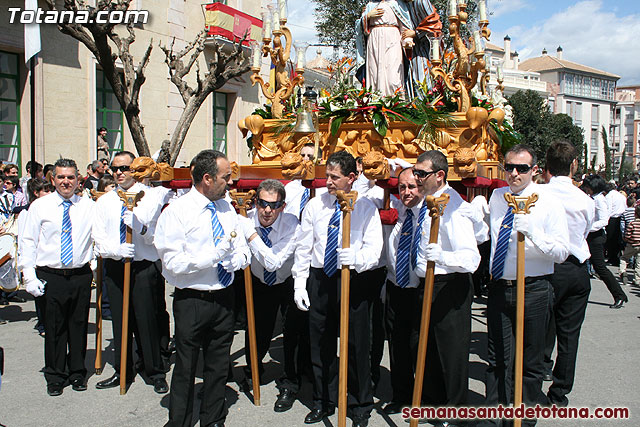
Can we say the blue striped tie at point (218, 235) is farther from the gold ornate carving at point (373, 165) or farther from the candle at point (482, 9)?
the candle at point (482, 9)

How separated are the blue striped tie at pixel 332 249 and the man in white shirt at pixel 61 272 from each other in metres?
2.37

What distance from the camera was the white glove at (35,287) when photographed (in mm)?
4953

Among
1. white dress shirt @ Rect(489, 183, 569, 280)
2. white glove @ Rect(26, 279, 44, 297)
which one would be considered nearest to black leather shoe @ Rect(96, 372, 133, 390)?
white glove @ Rect(26, 279, 44, 297)

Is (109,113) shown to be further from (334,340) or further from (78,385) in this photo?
(334,340)

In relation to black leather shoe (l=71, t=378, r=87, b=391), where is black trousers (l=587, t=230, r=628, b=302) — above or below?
above

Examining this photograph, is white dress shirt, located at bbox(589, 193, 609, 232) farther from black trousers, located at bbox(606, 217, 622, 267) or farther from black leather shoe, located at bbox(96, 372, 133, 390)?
black leather shoe, located at bbox(96, 372, 133, 390)

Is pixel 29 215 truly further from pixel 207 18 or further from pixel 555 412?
pixel 207 18

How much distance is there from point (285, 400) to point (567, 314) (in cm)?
251

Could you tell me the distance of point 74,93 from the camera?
14375 mm

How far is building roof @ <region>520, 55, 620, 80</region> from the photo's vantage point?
7000cm

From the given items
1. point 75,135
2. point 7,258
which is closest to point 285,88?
point 7,258

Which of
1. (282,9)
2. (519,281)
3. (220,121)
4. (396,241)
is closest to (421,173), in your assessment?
(396,241)

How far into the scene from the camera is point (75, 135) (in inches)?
572

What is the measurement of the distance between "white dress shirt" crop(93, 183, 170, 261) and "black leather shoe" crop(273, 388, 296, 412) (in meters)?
1.72
